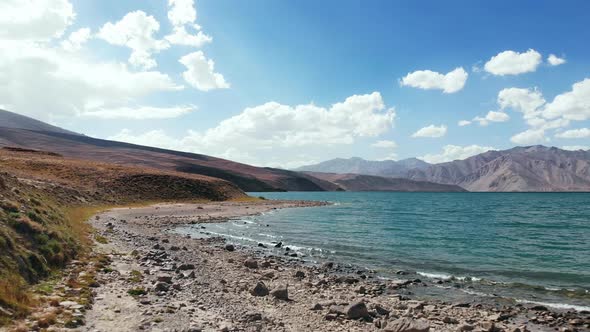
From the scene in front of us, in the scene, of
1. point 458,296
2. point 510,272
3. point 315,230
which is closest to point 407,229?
point 315,230

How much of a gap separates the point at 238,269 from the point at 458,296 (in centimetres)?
1475

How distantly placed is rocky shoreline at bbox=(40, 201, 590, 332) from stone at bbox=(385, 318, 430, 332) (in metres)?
0.04

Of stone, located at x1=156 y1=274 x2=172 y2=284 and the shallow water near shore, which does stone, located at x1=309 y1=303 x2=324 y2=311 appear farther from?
the shallow water near shore

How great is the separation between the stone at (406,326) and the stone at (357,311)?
188 cm

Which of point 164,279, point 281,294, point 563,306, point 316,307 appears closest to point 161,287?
point 164,279

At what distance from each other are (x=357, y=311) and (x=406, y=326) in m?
2.84

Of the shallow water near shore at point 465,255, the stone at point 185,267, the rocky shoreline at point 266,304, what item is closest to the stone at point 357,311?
the rocky shoreline at point 266,304

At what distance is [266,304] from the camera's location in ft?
60.5

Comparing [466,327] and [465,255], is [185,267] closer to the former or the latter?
[466,327]

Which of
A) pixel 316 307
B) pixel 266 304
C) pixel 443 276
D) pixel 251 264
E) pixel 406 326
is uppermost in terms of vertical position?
pixel 406 326

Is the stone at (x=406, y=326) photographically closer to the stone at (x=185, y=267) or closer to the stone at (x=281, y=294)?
the stone at (x=281, y=294)

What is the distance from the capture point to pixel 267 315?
16.6 m

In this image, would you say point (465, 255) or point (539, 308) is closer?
point (539, 308)

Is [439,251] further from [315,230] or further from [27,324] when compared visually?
[27,324]
